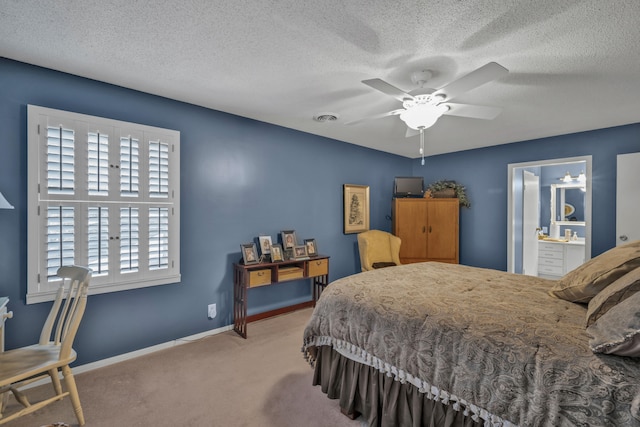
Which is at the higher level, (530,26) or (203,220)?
(530,26)

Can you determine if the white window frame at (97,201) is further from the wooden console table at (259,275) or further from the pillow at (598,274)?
the pillow at (598,274)

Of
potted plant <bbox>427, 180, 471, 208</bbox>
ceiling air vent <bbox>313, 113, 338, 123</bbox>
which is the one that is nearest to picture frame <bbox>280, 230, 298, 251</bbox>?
ceiling air vent <bbox>313, 113, 338, 123</bbox>

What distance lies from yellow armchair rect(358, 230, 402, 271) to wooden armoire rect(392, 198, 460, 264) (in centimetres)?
36

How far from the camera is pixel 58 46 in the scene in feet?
6.43

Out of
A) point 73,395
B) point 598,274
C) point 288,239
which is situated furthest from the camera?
point 288,239

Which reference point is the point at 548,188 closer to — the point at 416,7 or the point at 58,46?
the point at 416,7

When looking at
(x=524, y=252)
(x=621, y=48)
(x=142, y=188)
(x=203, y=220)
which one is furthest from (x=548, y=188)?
(x=142, y=188)

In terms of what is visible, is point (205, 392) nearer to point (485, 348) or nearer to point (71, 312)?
point (71, 312)

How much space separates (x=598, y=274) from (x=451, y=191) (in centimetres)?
355

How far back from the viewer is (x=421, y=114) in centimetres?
224

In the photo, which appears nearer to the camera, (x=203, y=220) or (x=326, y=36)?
(x=326, y=36)

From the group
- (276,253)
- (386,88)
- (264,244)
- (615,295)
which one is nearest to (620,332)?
(615,295)

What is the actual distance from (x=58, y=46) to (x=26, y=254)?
1.50 m

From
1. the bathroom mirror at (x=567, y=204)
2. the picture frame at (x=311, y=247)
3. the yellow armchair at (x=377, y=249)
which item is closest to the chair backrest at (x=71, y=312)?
the picture frame at (x=311, y=247)
